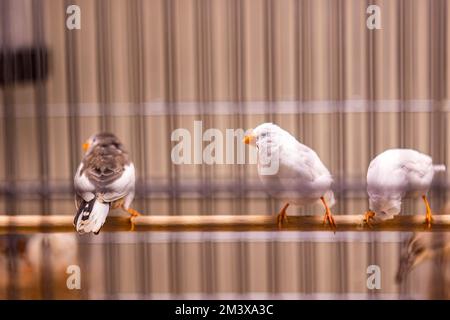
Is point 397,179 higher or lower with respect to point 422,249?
higher

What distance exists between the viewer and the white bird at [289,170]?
1.23 metres

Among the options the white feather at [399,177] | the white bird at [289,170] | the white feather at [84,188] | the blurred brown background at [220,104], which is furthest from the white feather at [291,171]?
the white feather at [84,188]

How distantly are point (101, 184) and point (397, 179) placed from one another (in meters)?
0.67

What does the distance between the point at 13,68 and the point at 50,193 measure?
14.9 inches

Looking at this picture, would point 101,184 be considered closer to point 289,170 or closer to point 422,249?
point 289,170

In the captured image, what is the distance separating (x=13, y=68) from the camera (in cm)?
159

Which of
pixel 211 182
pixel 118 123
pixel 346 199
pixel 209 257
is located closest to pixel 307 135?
pixel 346 199

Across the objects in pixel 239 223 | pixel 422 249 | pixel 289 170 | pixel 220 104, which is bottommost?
pixel 422 249

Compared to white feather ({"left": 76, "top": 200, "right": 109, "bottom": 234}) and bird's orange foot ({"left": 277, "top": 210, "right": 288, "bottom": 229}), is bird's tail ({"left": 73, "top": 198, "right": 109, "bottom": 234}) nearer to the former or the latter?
white feather ({"left": 76, "top": 200, "right": 109, "bottom": 234})

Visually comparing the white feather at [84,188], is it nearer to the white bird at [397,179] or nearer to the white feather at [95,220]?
the white feather at [95,220]

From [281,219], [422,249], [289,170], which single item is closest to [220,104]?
→ [289,170]

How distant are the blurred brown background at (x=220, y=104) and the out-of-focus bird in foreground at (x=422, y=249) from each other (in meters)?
0.11

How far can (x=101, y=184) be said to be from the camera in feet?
4.09

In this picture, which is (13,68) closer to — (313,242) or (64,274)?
(64,274)
